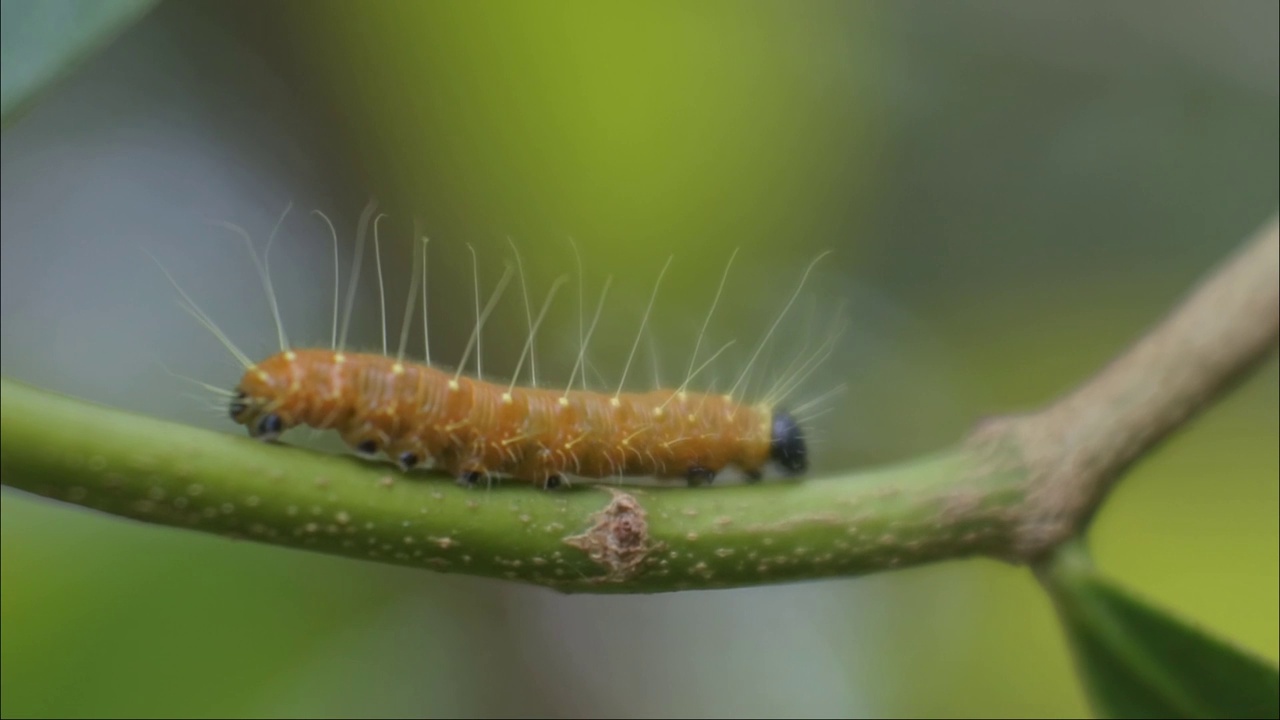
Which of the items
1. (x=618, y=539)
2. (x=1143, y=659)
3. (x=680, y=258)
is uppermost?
(x=680, y=258)

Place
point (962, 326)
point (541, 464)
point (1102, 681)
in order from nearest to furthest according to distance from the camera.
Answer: point (541, 464) < point (1102, 681) < point (962, 326)

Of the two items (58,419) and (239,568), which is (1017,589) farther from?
(58,419)

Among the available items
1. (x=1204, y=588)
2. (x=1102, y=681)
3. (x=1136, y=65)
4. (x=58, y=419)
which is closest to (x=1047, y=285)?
(x=1136, y=65)

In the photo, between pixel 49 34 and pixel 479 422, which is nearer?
pixel 49 34

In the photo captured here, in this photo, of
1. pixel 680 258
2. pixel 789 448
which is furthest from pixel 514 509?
pixel 680 258

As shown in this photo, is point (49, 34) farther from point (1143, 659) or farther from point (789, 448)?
point (1143, 659)

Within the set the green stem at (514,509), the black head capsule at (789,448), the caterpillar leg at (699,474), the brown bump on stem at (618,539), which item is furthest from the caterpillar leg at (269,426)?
the black head capsule at (789,448)

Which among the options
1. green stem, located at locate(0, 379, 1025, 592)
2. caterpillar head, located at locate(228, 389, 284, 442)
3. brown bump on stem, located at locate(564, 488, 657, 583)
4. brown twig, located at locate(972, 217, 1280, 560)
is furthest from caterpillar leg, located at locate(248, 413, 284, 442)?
brown twig, located at locate(972, 217, 1280, 560)
